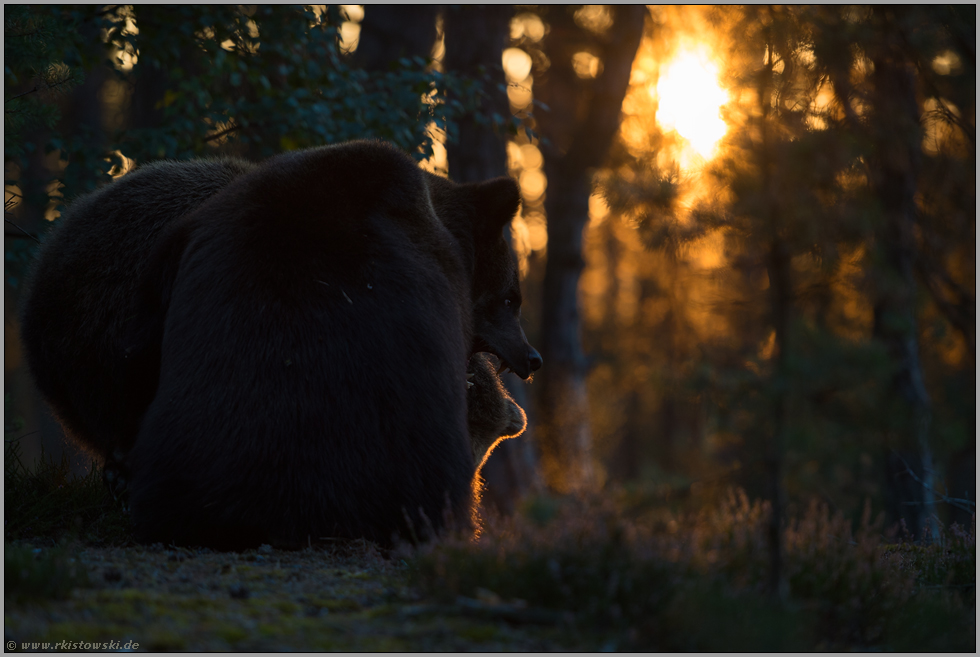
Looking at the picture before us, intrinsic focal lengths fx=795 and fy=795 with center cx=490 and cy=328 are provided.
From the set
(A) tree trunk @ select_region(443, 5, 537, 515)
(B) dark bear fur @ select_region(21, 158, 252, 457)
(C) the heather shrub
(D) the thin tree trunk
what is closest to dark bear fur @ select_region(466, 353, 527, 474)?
(C) the heather shrub

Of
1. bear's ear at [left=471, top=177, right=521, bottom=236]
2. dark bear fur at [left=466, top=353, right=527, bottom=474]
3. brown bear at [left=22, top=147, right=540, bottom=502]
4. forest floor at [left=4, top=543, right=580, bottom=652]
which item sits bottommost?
forest floor at [left=4, top=543, right=580, bottom=652]

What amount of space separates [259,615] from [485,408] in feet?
9.19

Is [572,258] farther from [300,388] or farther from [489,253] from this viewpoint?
[300,388]

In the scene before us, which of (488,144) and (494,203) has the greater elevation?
(488,144)

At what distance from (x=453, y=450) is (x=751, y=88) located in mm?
2385

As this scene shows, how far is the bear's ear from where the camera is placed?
5703mm

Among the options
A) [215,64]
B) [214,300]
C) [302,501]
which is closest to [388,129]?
[215,64]

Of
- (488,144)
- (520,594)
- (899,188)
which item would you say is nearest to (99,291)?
(520,594)

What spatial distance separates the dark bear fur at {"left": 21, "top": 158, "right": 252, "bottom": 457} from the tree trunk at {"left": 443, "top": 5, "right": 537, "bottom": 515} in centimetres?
602

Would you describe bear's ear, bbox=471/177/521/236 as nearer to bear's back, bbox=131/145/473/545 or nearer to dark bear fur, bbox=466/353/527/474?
dark bear fur, bbox=466/353/527/474

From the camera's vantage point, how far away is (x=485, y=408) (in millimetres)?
5598

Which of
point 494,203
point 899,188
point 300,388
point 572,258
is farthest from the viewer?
point 572,258

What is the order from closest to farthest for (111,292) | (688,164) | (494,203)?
(688,164)
(111,292)
(494,203)

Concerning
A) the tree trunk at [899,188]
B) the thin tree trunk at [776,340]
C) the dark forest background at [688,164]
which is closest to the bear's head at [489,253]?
the dark forest background at [688,164]
